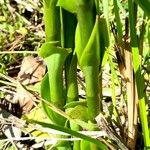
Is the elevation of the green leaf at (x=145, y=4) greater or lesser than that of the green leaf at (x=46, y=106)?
greater

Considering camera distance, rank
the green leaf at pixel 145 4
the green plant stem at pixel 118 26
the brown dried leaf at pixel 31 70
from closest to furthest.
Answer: the green leaf at pixel 145 4
the green plant stem at pixel 118 26
the brown dried leaf at pixel 31 70

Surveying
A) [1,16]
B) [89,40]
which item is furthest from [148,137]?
[1,16]

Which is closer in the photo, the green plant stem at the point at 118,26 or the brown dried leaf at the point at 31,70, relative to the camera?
the green plant stem at the point at 118,26

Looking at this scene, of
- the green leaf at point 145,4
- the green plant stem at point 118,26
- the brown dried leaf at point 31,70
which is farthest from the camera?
the brown dried leaf at point 31,70

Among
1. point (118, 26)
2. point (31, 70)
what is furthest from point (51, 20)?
point (31, 70)

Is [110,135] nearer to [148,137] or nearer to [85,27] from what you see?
[148,137]

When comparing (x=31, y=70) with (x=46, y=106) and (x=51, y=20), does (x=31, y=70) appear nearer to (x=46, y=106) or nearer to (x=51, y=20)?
(x=46, y=106)

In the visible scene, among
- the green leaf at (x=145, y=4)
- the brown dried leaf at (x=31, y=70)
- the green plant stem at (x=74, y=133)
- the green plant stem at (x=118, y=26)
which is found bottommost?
the green plant stem at (x=74, y=133)

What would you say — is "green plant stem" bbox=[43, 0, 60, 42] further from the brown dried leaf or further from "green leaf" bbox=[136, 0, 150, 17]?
the brown dried leaf

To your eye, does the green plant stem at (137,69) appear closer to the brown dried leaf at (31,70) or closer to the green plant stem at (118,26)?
the green plant stem at (118,26)

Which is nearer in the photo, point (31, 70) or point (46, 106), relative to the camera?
point (46, 106)

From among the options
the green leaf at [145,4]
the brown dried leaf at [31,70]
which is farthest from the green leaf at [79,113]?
the brown dried leaf at [31,70]

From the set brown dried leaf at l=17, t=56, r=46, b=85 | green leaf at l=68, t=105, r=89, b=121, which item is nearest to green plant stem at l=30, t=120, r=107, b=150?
green leaf at l=68, t=105, r=89, b=121
